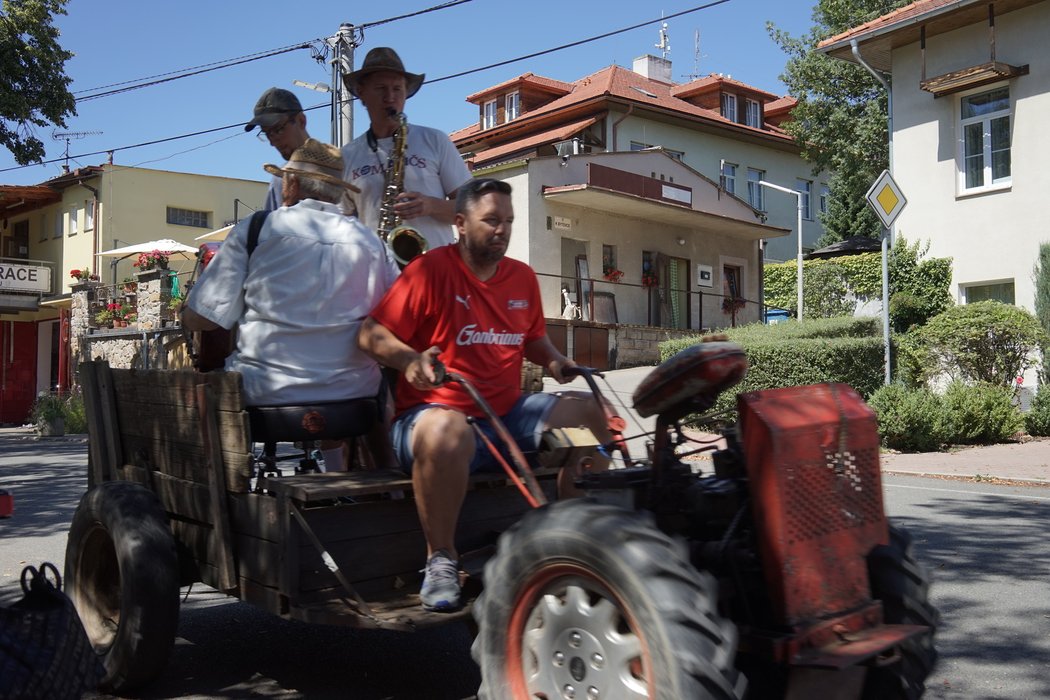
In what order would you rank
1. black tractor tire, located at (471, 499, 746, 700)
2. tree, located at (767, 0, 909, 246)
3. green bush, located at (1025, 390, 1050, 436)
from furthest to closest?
1. tree, located at (767, 0, 909, 246)
2. green bush, located at (1025, 390, 1050, 436)
3. black tractor tire, located at (471, 499, 746, 700)

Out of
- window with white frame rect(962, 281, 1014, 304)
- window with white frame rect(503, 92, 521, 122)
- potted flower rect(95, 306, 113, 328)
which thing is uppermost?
window with white frame rect(503, 92, 521, 122)

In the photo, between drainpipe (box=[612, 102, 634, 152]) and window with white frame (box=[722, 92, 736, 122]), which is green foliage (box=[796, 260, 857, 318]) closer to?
drainpipe (box=[612, 102, 634, 152])

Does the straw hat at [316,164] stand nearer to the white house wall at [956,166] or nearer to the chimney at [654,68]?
the white house wall at [956,166]

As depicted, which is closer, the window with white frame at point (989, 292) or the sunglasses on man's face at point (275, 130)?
the sunglasses on man's face at point (275, 130)

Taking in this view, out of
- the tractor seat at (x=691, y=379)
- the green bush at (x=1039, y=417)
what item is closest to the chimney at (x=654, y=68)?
the green bush at (x=1039, y=417)

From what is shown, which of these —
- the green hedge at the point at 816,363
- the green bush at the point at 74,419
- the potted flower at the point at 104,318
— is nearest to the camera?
the green hedge at the point at 816,363

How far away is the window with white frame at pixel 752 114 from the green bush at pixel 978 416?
98.4 feet

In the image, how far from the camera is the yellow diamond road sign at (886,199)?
42.7 ft

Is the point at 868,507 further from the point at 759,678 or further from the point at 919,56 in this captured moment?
the point at 919,56

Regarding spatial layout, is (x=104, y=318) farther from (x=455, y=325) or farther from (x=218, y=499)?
(x=455, y=325)

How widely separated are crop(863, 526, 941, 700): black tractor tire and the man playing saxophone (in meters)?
2.92

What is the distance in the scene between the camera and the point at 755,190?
137 feet

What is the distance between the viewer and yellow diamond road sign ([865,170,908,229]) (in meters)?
13.0

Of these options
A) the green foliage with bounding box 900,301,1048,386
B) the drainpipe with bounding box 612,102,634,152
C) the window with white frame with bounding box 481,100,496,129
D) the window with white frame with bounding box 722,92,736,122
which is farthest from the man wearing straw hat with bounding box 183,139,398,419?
the window with white frame with bounding box 722,92,736,122
